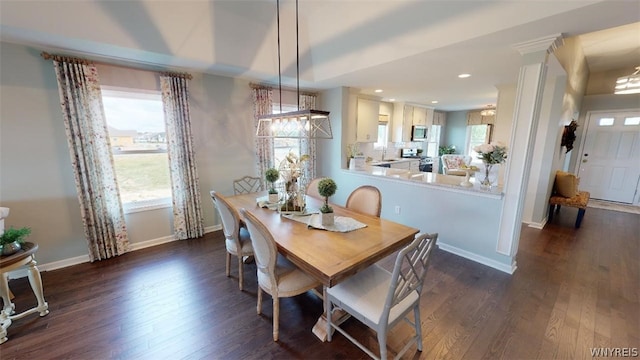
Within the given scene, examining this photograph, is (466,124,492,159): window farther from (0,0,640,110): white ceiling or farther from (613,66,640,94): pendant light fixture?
(613,66,640,94): pendant light fixture

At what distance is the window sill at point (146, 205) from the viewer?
10.5 feet

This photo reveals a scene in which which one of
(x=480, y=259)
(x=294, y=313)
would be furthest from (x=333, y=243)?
(x=480, y=259)

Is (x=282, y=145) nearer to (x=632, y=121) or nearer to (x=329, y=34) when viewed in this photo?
(x=329, y=34)

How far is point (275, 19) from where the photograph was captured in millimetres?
3084

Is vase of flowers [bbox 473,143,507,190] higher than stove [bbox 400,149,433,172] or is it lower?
higher

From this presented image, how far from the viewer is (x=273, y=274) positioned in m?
1.73

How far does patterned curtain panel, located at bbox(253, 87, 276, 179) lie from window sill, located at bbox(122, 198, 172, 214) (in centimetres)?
146

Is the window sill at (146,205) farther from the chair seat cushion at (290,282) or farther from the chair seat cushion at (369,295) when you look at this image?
the chair seat cushion at (369,295)

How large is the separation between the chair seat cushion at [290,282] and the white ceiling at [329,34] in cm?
251

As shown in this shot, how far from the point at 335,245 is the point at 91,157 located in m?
3.08

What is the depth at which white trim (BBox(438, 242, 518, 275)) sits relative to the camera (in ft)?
8.87

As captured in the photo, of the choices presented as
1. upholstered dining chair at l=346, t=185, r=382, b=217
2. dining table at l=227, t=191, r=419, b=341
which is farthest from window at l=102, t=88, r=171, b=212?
upholstered dining chair at l=346, t=185, r=382, b=217

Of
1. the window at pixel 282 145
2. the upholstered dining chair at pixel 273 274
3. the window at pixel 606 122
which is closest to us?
the upholstered dining chair at pixel 273 274

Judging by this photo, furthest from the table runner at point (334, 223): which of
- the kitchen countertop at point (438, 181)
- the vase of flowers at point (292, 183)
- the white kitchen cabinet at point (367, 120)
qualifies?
the white kitchen cabinet at point (367, 120)
